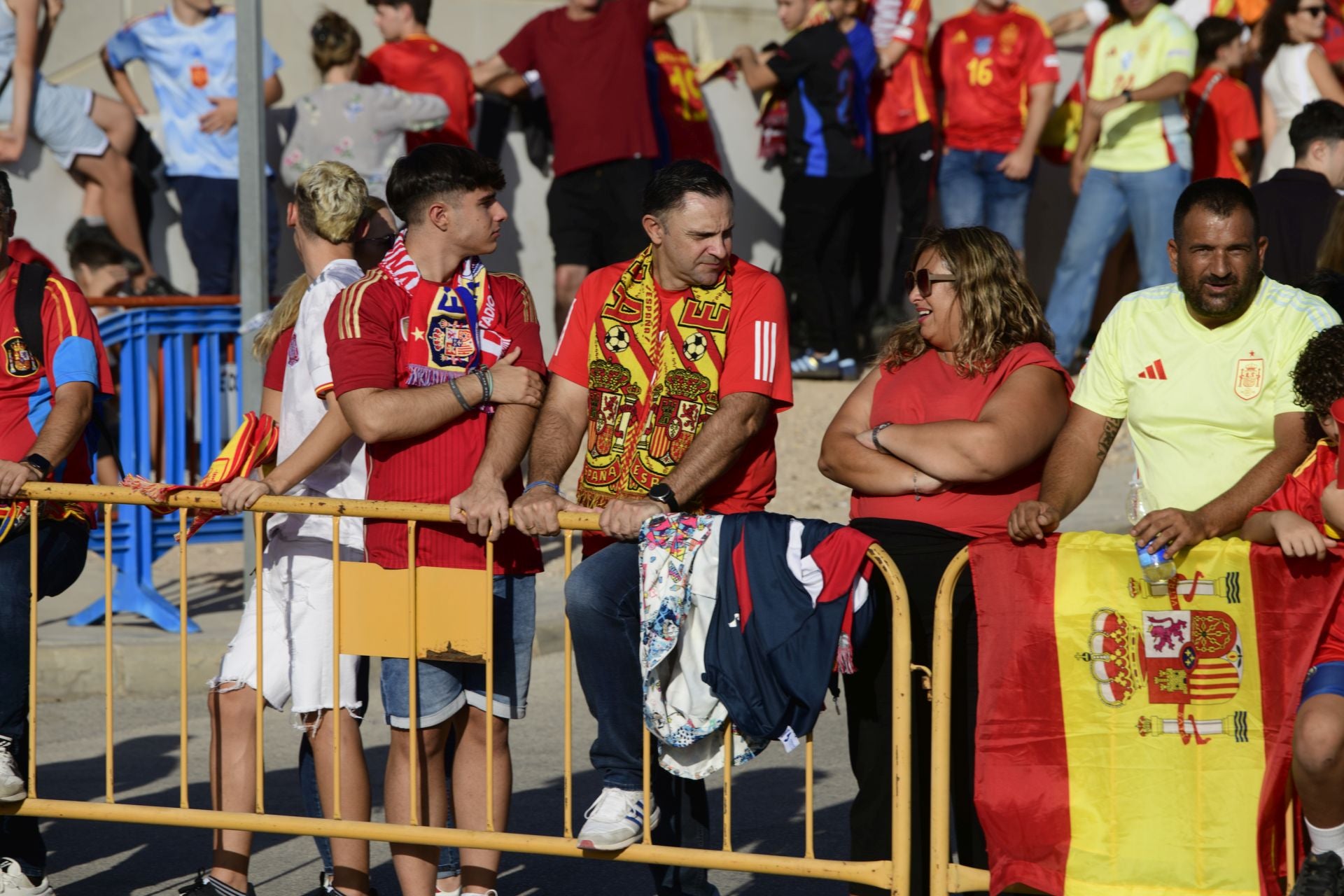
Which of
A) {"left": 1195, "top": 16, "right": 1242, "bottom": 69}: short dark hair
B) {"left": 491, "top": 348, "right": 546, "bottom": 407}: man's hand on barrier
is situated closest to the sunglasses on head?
{"left": 491, "top": 348, "right": 546, "bottom": 407}: man's hand on barrier

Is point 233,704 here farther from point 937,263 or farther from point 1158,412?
point 1158,412

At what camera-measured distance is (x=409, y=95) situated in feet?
36.1

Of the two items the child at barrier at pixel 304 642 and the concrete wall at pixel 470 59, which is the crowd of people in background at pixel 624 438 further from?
the concrete wall at pixel 470 59

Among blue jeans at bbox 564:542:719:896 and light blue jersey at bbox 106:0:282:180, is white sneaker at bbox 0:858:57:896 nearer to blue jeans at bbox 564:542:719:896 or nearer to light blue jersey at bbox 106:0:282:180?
blue jeans at bbox 564:542:719:896

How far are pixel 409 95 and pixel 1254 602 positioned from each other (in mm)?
7522

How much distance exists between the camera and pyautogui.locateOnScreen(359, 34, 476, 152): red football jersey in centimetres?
1148

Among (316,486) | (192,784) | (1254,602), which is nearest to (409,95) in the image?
(192,784)

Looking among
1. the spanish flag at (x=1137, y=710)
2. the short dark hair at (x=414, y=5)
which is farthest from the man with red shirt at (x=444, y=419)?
the short dark hair at (x=414, y=5)

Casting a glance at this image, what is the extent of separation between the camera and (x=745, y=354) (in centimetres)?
522

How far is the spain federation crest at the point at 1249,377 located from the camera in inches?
193

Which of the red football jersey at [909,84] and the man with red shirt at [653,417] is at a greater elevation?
the red football jersey at [909,84]

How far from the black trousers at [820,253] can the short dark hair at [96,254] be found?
13.8 feet

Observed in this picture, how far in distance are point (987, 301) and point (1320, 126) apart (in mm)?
3467

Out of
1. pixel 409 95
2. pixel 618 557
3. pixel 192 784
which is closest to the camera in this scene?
pixel 618 557
